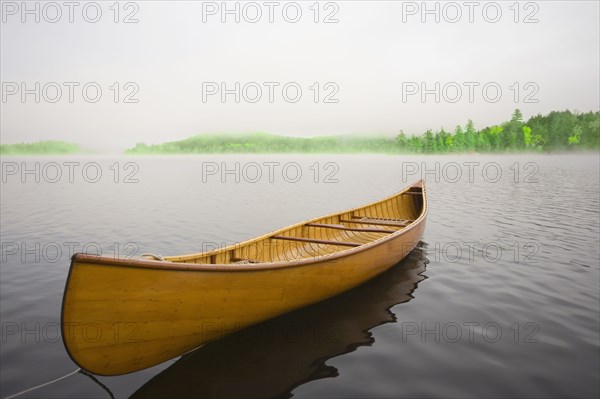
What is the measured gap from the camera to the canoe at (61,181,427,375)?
14.4 feet

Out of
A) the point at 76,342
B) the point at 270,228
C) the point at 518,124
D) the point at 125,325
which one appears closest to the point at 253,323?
the point at 125,325

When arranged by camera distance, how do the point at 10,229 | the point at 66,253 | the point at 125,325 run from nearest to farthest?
the point at 125,325 → the point at 66,253 → the point at 10,229

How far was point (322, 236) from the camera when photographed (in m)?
11.1

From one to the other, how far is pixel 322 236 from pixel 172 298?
21.6ft

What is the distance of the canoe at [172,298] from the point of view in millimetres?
4383

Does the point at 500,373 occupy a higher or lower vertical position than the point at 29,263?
lower

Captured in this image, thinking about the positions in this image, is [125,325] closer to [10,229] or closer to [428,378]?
[428,378]

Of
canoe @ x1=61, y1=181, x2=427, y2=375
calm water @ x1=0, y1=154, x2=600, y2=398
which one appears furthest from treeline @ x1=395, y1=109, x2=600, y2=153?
canoe @ x1=61, y1=181, x2=427, y2=375

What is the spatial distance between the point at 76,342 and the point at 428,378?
4681 millimetres

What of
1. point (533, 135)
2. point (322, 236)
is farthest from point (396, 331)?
point (533, 135)

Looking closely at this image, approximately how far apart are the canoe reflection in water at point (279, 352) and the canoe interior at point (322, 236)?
1264 millimetres

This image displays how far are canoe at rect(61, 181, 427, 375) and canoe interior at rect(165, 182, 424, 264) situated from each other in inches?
2.6

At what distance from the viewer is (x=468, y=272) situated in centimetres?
1002

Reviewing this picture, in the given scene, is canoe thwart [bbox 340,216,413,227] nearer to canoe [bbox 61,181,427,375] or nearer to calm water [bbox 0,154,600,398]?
calm water [bbox 0,154,600,398]
